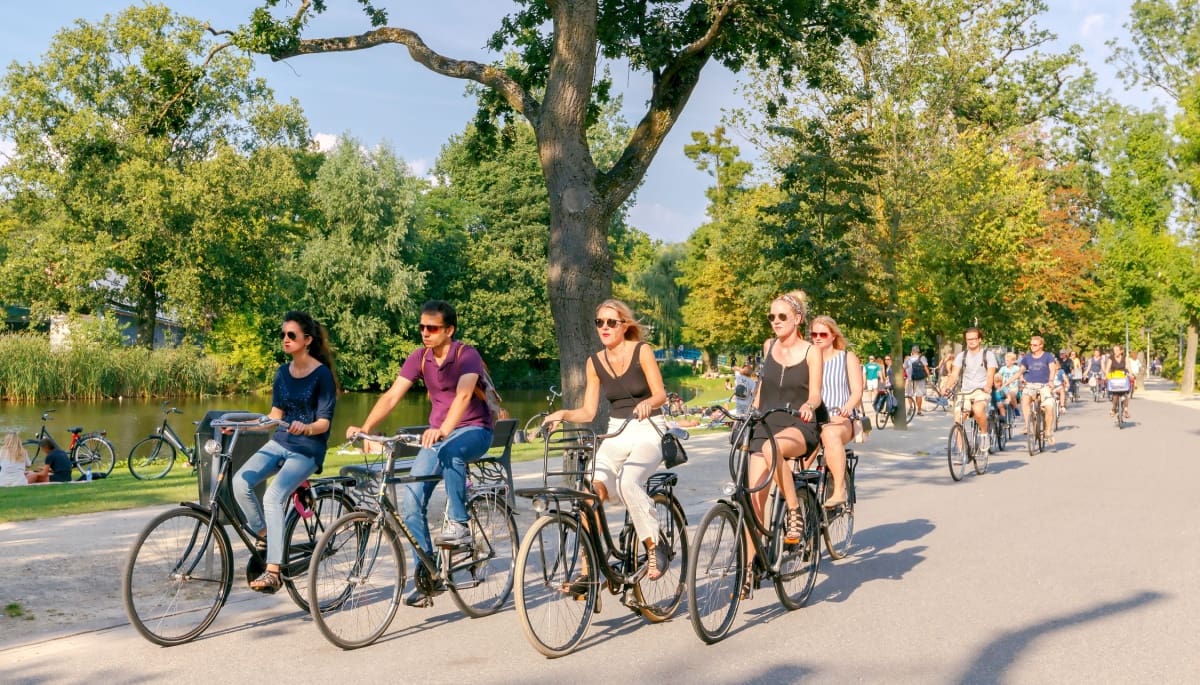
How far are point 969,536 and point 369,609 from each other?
5.64 meters

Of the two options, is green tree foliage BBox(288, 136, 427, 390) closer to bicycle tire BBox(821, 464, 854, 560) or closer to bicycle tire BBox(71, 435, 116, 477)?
bicycle tire BBox(71, 435, 116, 477)

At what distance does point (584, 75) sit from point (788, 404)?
519 cm

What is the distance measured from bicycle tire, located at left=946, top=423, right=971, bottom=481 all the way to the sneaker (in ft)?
30.4

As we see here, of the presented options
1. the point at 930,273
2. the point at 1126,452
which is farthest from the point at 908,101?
the point at 1126,452

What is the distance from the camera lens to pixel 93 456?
77.2 ft

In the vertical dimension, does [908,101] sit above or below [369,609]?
above

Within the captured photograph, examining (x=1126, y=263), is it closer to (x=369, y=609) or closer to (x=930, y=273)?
(x=930, y=273)

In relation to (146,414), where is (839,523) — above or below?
below

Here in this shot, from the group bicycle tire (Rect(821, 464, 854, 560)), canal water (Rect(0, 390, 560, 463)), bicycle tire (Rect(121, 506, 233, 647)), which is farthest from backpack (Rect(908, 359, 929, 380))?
bicycle tire (Rect(121, 506, 233, 647))

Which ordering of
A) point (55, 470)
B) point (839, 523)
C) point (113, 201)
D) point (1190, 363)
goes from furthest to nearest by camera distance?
point (113, 201) → point (1190, 363) → point (55, 470) → point (839, 523)

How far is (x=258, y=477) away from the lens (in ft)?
21.2

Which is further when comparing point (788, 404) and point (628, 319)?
point (788, 404)

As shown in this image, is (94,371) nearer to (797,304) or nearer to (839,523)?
(839,523)

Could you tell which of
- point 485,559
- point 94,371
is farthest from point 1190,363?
point 485,559
